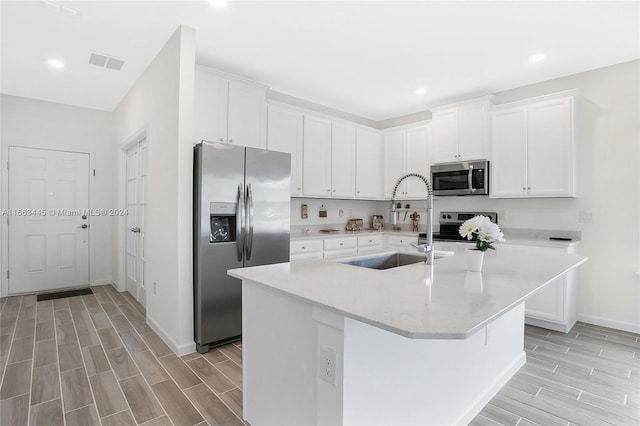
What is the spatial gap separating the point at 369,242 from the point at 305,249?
3.78 feet

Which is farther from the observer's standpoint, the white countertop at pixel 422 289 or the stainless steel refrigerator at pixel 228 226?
the stainless steel refrigerator at pixel 228 226

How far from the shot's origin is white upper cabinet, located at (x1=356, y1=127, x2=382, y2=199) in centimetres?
482

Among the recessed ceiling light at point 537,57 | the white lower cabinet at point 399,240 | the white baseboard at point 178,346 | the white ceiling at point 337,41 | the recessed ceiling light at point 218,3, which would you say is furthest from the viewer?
the white lower cabinet at point 399,240

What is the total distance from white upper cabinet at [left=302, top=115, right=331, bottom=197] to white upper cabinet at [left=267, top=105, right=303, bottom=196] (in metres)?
0.08

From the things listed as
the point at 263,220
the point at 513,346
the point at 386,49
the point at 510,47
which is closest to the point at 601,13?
the point at 510,47

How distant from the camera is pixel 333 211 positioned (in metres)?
4.94

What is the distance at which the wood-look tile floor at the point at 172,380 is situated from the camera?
1.90 m

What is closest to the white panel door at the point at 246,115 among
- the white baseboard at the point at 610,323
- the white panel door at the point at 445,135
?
the white panel door at the point at 445,135

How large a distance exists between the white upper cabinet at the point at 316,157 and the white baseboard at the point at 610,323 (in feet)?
10.3

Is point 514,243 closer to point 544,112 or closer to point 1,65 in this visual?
point 544,112

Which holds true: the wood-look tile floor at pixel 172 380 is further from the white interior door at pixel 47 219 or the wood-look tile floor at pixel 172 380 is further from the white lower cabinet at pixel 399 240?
the white lower cabinet at pixel 399 240

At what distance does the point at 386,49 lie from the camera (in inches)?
119

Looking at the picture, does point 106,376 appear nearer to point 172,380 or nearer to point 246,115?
point 172,380

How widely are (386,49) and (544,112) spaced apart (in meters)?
1.87
